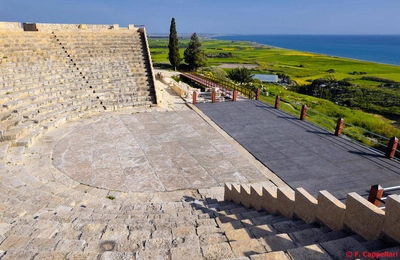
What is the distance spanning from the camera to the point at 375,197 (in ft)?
15.8

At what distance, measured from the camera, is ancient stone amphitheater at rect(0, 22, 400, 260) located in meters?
3.52

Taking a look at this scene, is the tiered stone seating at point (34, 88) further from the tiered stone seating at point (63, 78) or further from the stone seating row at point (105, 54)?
the stone seating row at point (105, 54)

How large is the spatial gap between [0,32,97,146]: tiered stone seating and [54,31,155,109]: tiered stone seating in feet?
2.50

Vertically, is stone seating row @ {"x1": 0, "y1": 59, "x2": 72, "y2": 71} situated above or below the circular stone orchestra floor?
above

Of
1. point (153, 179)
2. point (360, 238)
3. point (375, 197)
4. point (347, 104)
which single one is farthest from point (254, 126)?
point (347, 104)

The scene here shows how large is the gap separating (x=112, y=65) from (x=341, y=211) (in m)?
17.4

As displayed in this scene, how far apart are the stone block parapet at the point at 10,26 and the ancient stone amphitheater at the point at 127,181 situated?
0.09 meters

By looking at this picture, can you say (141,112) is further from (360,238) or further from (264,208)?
(360,238)

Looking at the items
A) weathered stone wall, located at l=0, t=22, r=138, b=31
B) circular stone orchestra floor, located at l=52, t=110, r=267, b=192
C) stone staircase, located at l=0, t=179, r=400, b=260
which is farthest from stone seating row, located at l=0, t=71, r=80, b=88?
stone staircase, located at l=0, t=179, r=400, b=260

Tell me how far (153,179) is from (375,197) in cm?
561

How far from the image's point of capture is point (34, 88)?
13922 mm

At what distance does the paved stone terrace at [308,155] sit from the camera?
7844 millimetres

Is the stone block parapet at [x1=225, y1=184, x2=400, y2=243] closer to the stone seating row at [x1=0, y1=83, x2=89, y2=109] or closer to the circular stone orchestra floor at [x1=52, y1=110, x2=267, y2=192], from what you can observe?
the circular stone orchestra floor at [x1=52, y1=110, x2=267, y2=192]

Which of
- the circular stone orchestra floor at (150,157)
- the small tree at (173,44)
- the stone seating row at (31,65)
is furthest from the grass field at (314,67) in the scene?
the circular stone orchestra floor at (150,157)
